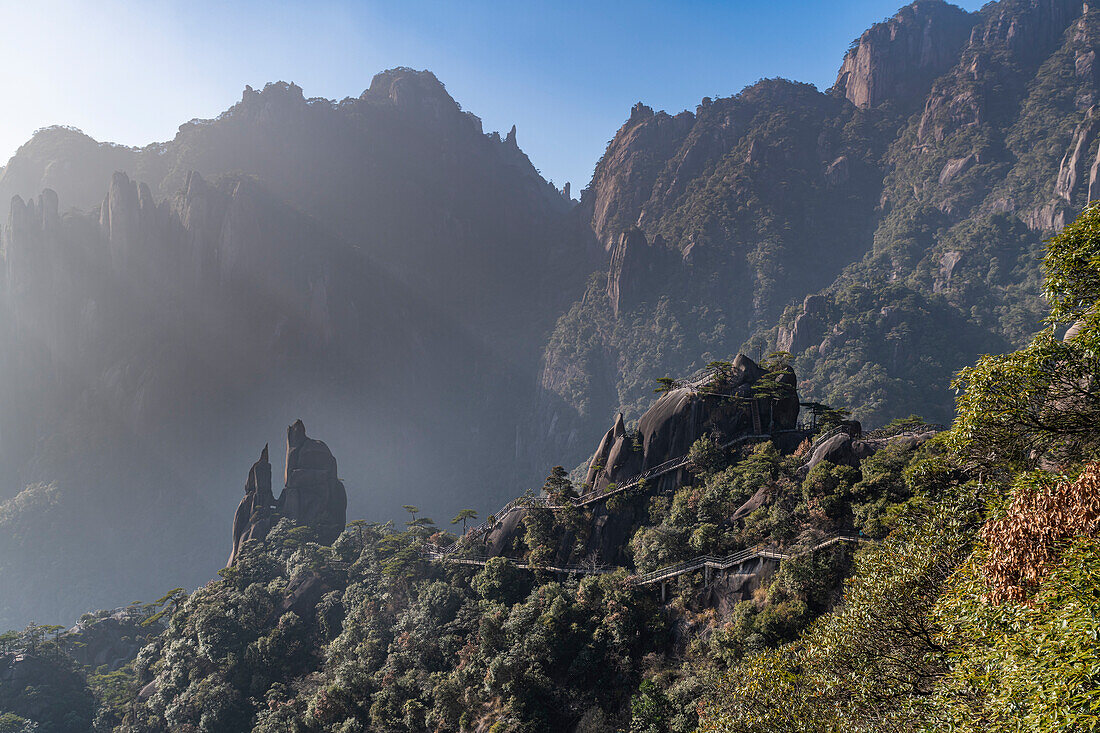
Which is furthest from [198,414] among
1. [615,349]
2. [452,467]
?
[615,349]

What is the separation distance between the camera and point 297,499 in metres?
72.4

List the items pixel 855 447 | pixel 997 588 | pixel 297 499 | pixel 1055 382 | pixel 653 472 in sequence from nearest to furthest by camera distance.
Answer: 1. pixel 997 588
2. pixel 1055 382
3. pixel 855 447
4. pixel 653 472
5. pixel 297 499

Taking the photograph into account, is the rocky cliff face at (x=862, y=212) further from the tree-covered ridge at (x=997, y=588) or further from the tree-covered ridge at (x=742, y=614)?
the tree-covered ridge at (x=997, y=588)

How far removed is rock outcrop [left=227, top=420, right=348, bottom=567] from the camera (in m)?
70.6

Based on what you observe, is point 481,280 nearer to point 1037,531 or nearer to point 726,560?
point 726,560

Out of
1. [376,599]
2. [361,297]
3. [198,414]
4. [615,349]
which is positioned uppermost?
[361,297]

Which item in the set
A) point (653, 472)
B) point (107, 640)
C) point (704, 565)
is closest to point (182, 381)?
point (107, 640)

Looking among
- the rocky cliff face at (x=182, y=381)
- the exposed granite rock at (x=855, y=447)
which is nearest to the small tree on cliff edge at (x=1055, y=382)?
the exposed granite rock at (x=855, y=447)

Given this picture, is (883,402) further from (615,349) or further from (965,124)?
(965,124)

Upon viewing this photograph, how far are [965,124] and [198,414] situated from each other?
195612 mm

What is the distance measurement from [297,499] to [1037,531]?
75.7 meters

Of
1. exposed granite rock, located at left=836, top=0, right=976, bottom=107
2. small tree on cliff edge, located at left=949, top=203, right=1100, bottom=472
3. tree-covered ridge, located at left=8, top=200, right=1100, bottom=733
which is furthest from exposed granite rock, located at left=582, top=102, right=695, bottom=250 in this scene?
small tree on cliff edge, located at left=949, top=203, right=1100, bottom=472

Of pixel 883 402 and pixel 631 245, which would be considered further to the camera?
pixel 631 245

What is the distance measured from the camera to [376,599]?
49438 millimetres
